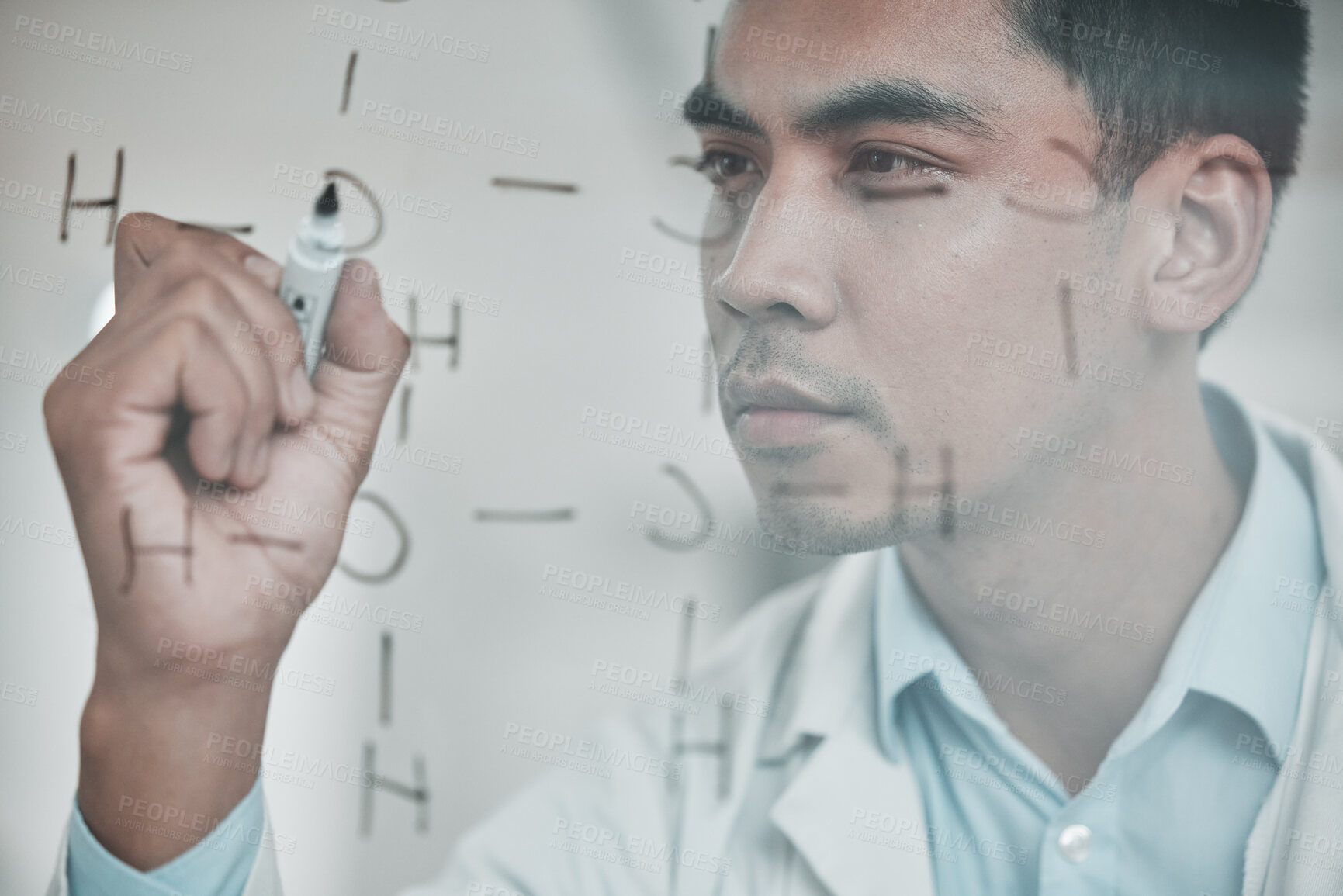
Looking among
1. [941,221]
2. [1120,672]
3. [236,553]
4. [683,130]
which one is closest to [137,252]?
[236,553]

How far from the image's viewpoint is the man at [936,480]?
68cm

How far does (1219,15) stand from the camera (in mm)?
731

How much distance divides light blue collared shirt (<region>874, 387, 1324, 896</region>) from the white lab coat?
2cm

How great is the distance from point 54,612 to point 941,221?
696 millimetres

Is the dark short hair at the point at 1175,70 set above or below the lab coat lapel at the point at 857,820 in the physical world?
above

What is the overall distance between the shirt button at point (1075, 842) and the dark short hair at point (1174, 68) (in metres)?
0.45

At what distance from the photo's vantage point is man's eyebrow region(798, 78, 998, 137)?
68cm

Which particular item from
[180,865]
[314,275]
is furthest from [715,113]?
[180,865]

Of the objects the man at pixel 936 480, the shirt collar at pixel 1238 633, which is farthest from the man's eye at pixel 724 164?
the shirt collar at pixel 1238 633

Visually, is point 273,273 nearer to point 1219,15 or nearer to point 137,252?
point 137,252

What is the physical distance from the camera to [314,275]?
0.69m

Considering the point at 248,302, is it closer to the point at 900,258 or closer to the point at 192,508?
the point at 192,508

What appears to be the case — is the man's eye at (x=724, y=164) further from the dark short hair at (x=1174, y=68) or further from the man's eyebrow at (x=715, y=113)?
the dark short hair at (x=1174, y=68)

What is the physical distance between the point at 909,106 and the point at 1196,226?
0.74ft
